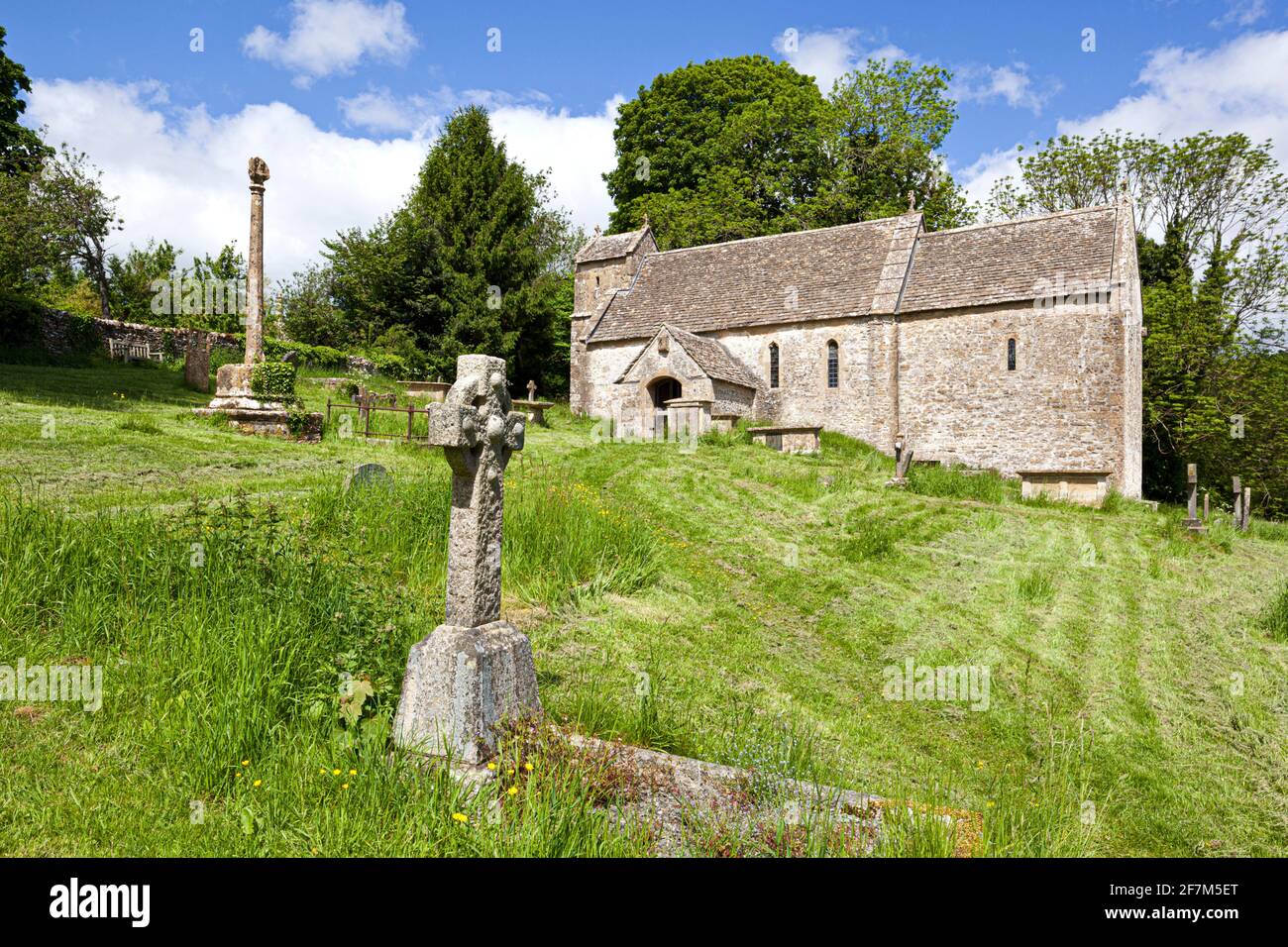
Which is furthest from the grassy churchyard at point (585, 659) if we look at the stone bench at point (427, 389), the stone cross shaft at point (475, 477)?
the stone bench at point (427, 389)

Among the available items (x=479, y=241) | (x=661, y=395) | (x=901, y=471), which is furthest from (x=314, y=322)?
(x=901, y=471)

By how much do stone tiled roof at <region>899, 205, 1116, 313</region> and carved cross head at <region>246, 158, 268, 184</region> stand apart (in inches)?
751

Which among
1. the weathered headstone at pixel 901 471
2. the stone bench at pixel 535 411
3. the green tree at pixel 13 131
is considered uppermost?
the green tree at pixel 13 131

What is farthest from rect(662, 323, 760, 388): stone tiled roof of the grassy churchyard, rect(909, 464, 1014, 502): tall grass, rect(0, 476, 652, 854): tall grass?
rect(0, 476, 652, 854): tall grass

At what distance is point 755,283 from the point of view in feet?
96.4

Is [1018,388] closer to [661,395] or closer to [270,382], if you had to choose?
[661,395]

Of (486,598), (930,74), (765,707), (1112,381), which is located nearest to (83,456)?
(486,598)

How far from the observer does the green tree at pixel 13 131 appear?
94.8ft

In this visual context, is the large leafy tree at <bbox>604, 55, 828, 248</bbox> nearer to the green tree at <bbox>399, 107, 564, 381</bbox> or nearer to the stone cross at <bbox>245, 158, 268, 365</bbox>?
the green tree at <bbox>399, 107, 564, 381</bbox>

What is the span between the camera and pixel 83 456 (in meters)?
10.0

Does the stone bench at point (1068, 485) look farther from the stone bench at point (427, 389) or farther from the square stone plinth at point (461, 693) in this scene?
the square stone plinth at point (461, 693)

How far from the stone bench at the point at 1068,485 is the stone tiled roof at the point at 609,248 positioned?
20082 mm
